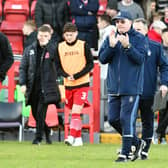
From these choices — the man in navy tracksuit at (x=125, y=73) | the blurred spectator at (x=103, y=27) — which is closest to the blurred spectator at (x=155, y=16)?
the blurred spectator at (x=103, y=27)

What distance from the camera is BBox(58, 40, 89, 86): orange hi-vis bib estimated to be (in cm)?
1714

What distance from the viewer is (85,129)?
763 inches

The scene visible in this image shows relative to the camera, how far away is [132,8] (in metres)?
22.2

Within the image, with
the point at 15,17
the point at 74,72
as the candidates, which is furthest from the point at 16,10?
the point at 74,72

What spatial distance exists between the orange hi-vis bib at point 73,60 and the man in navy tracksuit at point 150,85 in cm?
348

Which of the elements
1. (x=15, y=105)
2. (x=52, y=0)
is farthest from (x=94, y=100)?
(x=52, y=0)

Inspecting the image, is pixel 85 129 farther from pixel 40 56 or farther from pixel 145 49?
→ pixel 145 49

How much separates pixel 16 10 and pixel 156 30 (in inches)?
155

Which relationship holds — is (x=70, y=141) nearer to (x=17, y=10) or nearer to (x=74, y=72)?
(x=74, y=72)

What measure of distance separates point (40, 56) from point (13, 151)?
105 inches

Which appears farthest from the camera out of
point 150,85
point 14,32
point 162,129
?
point 14,32

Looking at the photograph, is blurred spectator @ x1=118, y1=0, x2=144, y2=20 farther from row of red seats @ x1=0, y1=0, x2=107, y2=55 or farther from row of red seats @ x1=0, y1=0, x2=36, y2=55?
row of red seats @ x1=0, y1=0, x2=36, y2=55

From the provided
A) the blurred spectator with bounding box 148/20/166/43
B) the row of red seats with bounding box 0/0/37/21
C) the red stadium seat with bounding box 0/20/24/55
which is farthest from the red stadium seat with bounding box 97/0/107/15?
the red stadium seat with bounding box 0/20/24/55

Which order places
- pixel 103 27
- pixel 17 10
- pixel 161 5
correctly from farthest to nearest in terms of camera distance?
pixel 161 5, pixel 17 10, pixel 103 27
